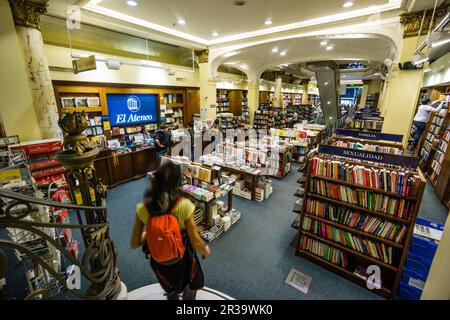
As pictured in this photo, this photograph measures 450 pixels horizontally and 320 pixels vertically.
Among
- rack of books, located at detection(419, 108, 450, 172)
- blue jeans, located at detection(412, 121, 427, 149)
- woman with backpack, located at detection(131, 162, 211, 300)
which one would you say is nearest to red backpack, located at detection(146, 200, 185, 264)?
woman with backpack, located at detection(131, 162, 211, 300)

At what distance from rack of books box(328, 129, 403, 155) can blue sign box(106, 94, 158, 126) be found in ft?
19.5

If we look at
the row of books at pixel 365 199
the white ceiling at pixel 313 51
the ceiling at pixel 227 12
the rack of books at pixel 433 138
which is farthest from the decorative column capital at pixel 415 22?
the row of books at pixel 365 199

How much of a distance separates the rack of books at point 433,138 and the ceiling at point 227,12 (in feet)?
11.0

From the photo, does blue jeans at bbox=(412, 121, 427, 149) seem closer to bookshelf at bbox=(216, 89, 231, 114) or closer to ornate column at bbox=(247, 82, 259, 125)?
ornate column at bbox=(247, 82, 259, 125)

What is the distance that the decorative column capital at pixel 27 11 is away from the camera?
12.0 feet

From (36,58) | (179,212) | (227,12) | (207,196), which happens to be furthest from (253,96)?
(179,212)

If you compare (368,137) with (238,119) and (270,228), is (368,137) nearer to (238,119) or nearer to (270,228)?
(270,228)

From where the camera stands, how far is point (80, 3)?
4.06m

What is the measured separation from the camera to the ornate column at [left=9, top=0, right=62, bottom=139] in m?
3.72

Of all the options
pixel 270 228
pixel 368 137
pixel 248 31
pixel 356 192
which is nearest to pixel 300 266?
pixel 270 228

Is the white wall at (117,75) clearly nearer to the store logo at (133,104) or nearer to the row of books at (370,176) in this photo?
the store logo at (133,104)

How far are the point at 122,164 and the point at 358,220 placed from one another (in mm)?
5449
